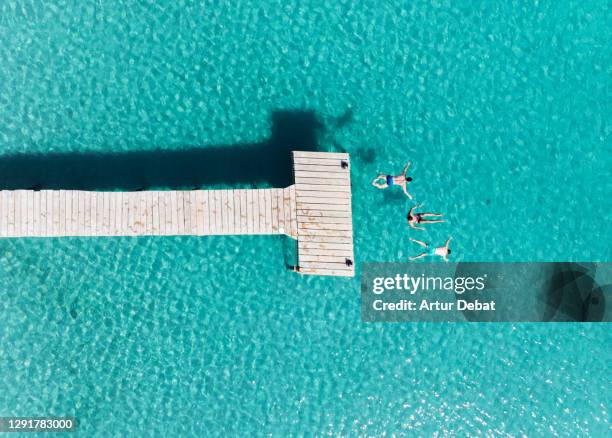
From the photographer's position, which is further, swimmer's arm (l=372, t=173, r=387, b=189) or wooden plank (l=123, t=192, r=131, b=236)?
swimmer's arm (l=372, t=173, r=387, b=189)

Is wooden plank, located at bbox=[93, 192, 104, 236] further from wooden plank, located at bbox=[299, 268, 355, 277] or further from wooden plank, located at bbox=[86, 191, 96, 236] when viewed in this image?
wooden plank, located at bbox=[299, 268, 355, 277]

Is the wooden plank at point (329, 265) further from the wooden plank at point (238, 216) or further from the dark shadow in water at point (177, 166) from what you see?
the dark shadow in water at point (177, 166)

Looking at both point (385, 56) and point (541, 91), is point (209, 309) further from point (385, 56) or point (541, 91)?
point (541, 91)

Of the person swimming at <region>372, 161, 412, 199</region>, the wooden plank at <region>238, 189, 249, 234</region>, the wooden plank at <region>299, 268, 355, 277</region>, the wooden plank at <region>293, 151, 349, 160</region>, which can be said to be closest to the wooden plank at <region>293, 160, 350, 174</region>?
the wooden plank at <region>293, 151, 349, 160</region>

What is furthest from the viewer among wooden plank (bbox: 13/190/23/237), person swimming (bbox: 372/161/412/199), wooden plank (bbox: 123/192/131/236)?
person swimming (bbox: 372/161/412/199)

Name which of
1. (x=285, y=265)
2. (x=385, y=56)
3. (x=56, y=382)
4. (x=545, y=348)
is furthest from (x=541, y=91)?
(x=56, y=382)

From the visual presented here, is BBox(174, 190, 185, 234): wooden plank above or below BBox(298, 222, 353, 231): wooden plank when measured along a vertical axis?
above
